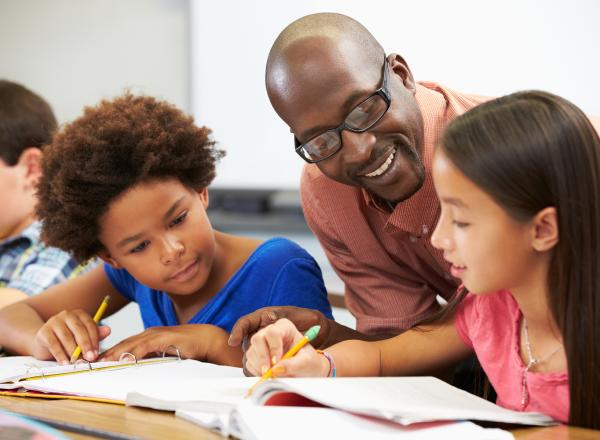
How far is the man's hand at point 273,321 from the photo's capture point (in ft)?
4.11

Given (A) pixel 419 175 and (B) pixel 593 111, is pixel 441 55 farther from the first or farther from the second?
(A) pixel 419 175

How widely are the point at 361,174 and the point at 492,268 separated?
0.46 m

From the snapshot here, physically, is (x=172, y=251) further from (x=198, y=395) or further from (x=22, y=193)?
(x=22, y=193)

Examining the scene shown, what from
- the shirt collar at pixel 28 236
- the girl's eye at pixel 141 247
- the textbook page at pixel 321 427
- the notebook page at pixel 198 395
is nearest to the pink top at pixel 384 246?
the girl's eye at pixel 141 247

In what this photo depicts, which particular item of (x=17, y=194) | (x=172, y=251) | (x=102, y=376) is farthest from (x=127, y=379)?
(x=17, y=194)

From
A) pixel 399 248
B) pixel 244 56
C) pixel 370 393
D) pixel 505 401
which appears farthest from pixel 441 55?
pixel 370 393

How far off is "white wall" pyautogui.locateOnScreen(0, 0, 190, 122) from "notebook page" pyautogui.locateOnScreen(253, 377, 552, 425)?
273cm

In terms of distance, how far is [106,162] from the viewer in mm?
1534

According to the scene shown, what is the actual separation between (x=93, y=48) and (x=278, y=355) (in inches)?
122

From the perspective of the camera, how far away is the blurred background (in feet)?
8.61

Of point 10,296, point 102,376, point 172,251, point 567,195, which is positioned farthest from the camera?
point 10,296

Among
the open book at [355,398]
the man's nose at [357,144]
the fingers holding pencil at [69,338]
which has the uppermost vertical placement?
the man's nose at [357,144]

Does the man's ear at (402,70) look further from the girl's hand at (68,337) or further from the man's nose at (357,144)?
the girl's hand at (68,337)

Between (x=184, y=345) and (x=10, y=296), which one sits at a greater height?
(x=184, y=345)
